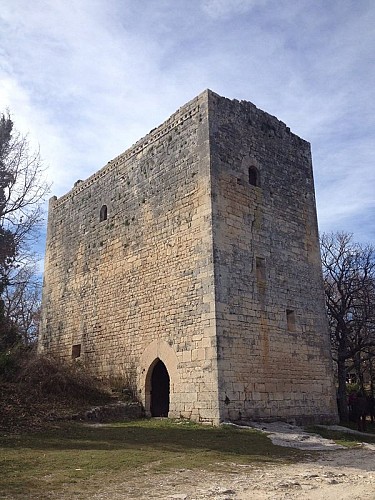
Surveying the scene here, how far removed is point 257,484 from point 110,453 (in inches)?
117

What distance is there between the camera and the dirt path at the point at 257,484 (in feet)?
17.2

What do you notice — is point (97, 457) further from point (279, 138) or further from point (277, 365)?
point (279, 138)

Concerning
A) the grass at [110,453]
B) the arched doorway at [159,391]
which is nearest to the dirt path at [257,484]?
the grass at [110,453]

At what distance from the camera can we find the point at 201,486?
18.9 feet

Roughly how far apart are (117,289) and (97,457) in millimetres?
8914

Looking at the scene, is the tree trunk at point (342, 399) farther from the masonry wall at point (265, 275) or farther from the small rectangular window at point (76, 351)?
the small rectangular window at point (76, 351)

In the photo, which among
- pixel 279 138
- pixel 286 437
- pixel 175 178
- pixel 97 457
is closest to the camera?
pixel 97 457

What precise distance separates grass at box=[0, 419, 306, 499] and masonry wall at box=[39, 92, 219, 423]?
180cm

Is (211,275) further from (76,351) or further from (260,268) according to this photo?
(76,351)

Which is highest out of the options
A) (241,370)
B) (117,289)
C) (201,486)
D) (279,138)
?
(279,138)

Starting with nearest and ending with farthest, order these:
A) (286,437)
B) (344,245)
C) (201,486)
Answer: (201,486) → (286,437) → (344,245)

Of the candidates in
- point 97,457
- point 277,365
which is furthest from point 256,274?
point 97,457

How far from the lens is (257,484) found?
5863 mm

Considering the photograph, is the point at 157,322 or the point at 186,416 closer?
the point at 186,416
